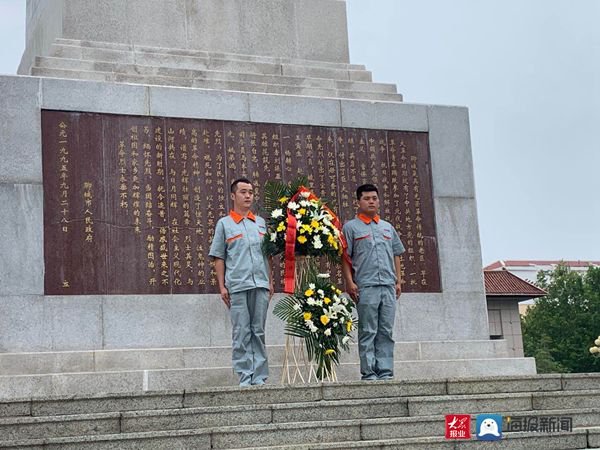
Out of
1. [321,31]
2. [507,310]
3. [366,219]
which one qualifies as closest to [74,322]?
[366,219]

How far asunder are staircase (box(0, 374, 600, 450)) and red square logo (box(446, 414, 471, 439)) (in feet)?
0.24

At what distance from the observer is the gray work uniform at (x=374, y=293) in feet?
24.5

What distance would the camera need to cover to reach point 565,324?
3631 cm

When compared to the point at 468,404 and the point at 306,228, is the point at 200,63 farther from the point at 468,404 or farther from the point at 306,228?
the point at 468,404

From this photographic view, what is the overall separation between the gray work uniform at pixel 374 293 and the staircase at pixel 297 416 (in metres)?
1.02

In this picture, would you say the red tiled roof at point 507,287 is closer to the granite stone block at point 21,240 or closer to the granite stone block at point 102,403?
the granite stone block at point 21,240

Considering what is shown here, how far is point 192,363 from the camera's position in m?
8.16

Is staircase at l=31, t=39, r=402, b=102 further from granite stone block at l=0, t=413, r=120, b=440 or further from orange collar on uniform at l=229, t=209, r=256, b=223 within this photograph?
granite stone block at l=0, t=413, r=120, b=440

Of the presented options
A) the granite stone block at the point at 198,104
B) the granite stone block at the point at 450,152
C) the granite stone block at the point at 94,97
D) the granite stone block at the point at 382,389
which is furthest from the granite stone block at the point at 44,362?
the granite stone block at the point at 450,152

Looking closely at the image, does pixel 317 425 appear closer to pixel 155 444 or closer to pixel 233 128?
pixel 155 444

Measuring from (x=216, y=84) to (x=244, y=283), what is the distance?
292cm

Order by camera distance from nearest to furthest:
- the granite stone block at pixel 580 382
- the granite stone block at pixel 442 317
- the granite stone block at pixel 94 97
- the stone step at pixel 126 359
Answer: the granite stone block at pixel 580 382 → the stone step at pixel 126 359 → the granite stone block at pixel 94 97 → the granite stone block at pixel 442 317

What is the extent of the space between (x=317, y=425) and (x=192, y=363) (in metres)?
2.64

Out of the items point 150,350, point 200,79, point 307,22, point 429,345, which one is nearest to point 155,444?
point 150,350
